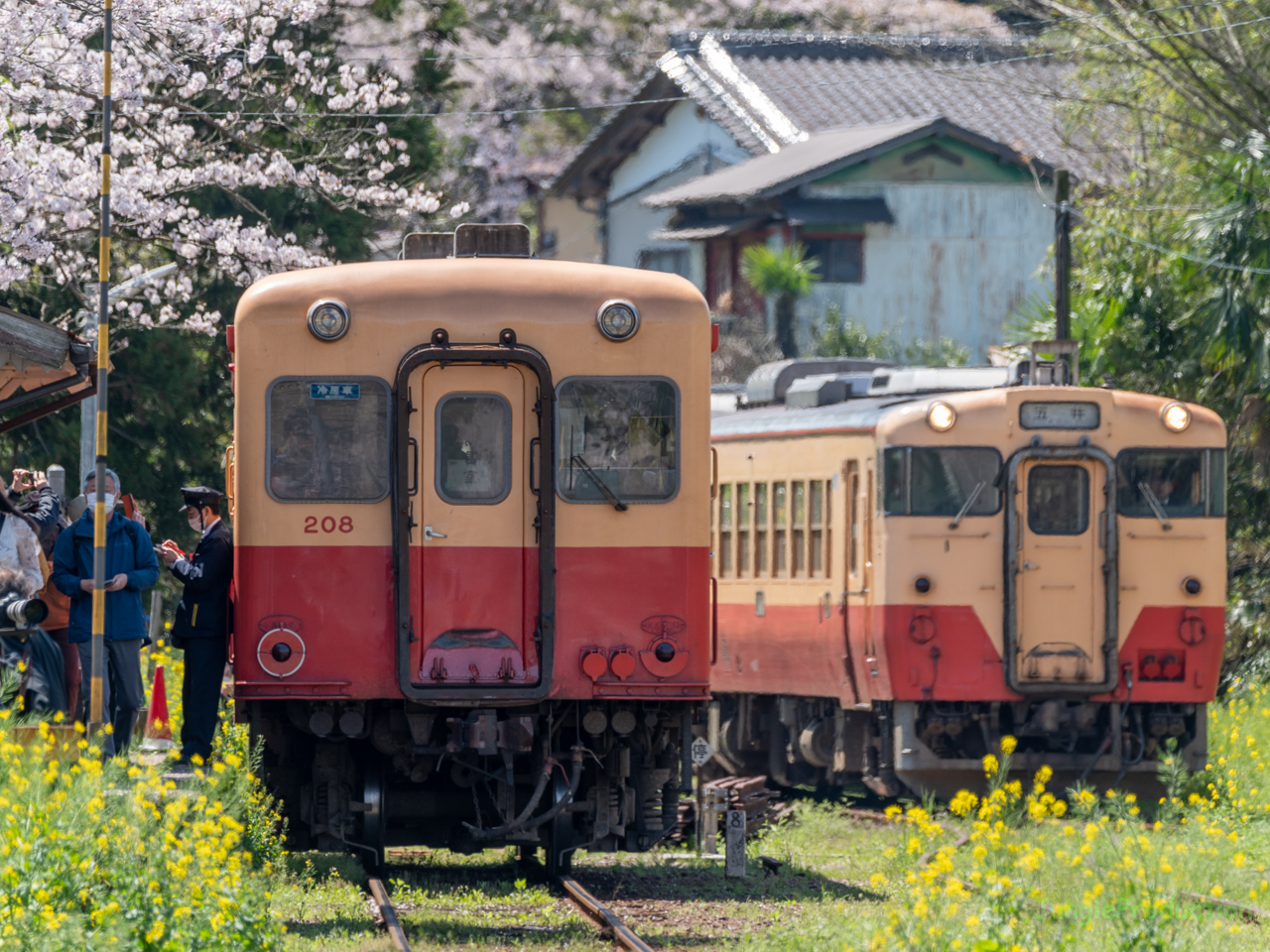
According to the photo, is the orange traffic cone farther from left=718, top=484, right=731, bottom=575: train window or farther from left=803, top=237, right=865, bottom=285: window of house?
left=803, top=237, right=865, bottom=285: window of house

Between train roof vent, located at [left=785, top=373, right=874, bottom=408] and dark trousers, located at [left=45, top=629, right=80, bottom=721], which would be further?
train roof vent, located at [left=785, top=373, right=874, bottom=408]

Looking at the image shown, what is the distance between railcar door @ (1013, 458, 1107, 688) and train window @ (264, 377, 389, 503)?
206 inches

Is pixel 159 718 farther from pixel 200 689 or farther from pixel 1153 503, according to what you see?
pixel 1153 503

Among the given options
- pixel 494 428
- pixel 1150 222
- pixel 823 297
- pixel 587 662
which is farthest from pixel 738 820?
pixel 823 297

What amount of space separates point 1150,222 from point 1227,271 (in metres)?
2.83

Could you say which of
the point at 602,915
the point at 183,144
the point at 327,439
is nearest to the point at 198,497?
the point at 327,439

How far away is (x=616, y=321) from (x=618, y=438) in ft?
1.82

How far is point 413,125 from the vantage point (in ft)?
77.8

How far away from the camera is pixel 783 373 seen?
1748cm

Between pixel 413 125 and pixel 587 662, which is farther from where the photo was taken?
pixel 413 125

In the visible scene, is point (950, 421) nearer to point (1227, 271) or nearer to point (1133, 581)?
point (1133, 581)

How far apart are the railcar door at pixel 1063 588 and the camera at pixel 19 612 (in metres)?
6.29

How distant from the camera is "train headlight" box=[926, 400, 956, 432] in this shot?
14.2 m

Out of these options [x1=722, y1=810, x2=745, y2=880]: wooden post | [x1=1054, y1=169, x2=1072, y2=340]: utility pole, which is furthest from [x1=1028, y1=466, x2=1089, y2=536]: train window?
[x1=1054, y1=169, x2=1072, y2=340]: utility pole
